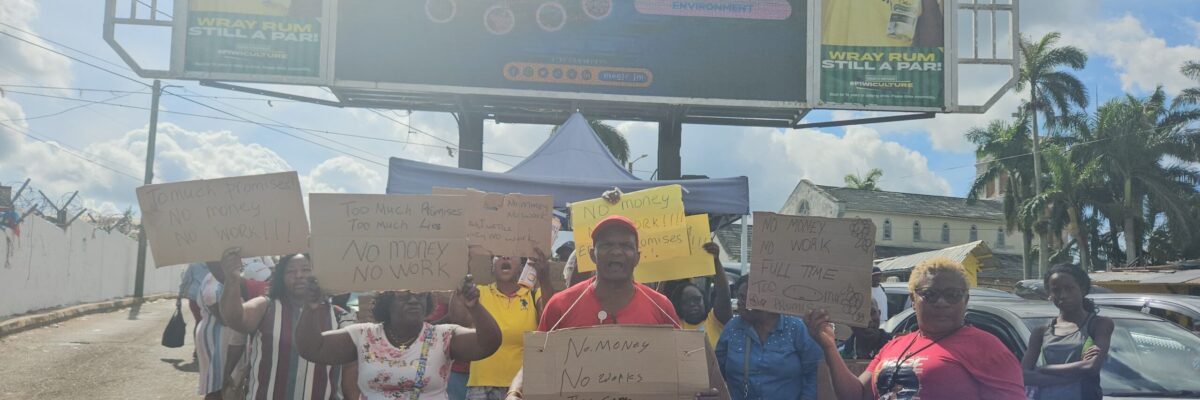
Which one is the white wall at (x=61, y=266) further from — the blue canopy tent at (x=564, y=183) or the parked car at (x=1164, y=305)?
the parked car at (x=1164, y=305)

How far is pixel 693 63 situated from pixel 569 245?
7485 millimetres

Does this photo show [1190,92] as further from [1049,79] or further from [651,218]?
[651,218]

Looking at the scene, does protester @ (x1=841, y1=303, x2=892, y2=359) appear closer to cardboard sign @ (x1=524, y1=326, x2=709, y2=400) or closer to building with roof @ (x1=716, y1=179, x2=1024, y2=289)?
cardboard sign @ (x1=524, y1=326, x2=709, y2=400)

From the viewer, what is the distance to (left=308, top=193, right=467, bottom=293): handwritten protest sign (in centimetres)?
357

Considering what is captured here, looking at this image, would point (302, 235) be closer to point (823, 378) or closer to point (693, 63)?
point (823, 378)

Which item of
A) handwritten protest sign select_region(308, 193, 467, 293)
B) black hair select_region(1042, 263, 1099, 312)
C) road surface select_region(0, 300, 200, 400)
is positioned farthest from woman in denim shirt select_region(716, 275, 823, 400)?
road surface select_region(0, 300, 200, 400)

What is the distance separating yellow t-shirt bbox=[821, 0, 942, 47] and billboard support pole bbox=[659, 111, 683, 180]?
2733mm

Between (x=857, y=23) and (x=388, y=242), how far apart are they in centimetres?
1135

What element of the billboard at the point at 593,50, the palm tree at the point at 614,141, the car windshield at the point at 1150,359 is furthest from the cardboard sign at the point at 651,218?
the palm tree at the point at 614,141

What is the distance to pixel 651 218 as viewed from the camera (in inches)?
198

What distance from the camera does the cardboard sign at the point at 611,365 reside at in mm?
2904

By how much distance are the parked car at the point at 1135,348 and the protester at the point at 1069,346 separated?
22cm

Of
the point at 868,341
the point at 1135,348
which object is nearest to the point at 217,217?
the point at 868,341

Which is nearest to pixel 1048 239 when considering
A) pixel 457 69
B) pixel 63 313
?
pixel 457 69
